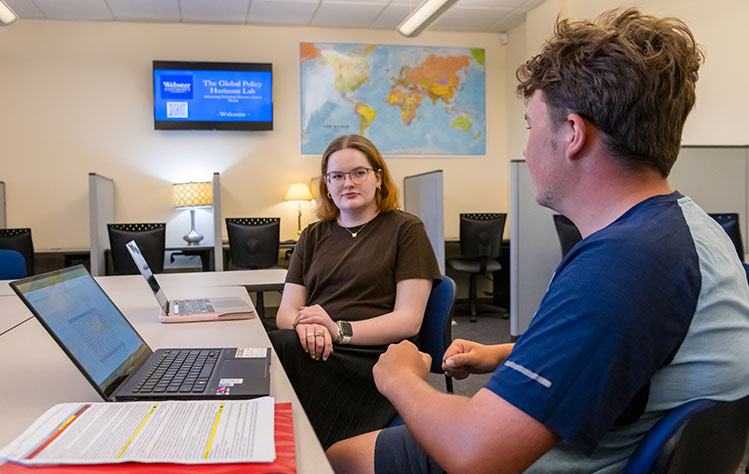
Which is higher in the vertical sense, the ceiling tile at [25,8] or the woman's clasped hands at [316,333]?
the ceiling tile at [25,8]

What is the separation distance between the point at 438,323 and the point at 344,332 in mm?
360

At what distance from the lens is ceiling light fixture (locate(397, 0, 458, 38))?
14.0ft

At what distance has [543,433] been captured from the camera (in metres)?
0.68

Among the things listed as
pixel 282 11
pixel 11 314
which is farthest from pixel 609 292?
pixel 282 11

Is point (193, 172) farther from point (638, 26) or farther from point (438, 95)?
point (638, 26)

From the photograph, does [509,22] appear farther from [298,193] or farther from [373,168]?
[373,168]

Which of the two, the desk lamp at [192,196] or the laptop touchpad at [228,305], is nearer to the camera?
the laptop touchpad at [228,305]

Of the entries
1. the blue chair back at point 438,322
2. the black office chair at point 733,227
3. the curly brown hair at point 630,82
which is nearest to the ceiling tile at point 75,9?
the blue chair back at point 438,322

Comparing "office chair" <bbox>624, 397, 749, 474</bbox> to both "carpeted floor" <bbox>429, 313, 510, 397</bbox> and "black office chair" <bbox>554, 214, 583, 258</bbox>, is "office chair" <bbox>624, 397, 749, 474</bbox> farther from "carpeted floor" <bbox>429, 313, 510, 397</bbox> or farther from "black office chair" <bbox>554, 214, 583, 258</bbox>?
"carpeted floor" <bbox>429, 313, 510, 397</bbox>

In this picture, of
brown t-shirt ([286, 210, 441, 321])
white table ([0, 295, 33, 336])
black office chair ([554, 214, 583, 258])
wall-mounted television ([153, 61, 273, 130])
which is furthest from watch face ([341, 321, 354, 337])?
wall-mounted television ([153, 61, 273, 130])

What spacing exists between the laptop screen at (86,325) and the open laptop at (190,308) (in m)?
0.40

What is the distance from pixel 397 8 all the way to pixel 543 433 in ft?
17.5

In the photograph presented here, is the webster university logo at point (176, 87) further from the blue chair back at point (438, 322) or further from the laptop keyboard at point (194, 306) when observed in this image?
the blue chair back at point (438, 322)

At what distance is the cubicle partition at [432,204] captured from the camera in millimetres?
4770
